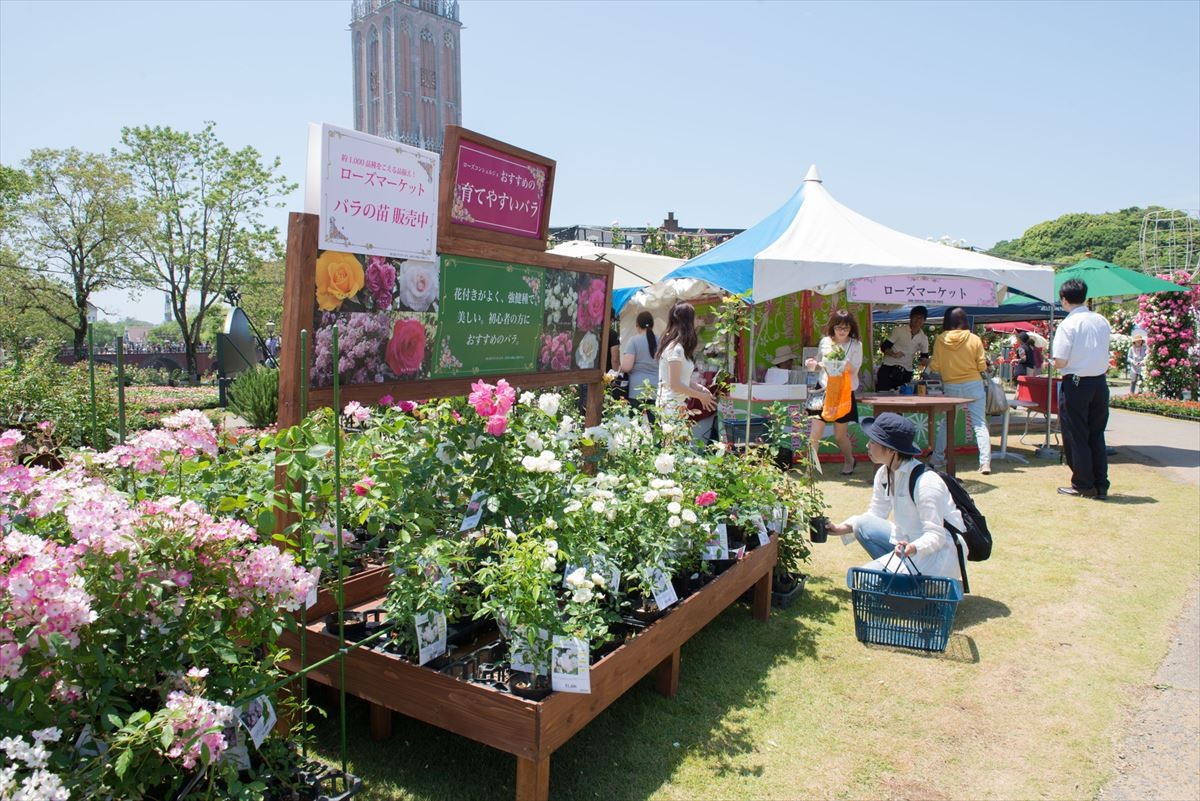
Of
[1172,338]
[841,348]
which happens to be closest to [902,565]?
[841,348]

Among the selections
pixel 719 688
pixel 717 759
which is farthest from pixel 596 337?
pixel 717 759

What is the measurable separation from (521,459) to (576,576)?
57cm

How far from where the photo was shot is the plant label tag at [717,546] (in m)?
3.37

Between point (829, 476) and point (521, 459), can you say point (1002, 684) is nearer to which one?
point (521, 459)

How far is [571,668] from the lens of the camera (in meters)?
2.29

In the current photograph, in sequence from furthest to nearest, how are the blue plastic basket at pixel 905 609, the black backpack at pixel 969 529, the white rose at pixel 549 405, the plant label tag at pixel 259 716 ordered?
1. the black backpack at pixel 969 529
2. the blue plastic basket at pixel 905 609
3. the white rose at pixel 549 405
4. the plant label tag at pixel 259 716

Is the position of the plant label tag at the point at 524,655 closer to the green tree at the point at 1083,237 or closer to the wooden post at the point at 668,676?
the wooden post at the point at 668,676

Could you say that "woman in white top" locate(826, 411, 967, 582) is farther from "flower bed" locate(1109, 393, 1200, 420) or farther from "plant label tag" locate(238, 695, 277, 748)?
"flower bed" locate(1109, 393, 1200, 420)

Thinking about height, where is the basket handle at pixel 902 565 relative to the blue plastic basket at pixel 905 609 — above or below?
above

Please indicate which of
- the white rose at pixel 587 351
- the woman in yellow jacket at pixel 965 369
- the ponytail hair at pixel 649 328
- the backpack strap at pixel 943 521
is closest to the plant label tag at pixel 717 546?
the backpack strap at pixel 943 521

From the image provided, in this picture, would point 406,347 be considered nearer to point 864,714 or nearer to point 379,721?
point 379,721

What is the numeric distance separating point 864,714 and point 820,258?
4.83 m

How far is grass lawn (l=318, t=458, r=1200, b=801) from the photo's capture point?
2617 millimetres

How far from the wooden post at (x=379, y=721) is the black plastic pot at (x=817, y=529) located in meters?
2.53
